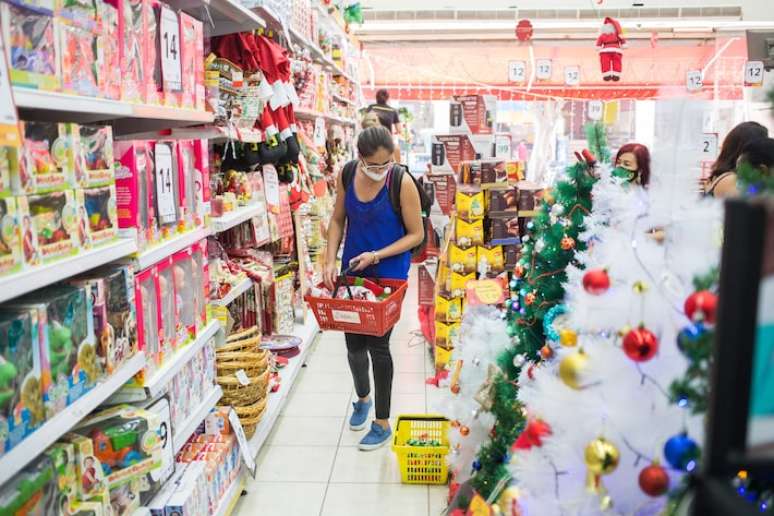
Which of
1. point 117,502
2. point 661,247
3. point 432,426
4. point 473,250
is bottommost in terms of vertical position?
point 432,426

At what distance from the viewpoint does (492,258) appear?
4520mm

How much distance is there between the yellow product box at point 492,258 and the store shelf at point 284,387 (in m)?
1.36

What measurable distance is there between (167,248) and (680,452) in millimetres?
1667

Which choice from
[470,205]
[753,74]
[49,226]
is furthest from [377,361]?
[753,74]

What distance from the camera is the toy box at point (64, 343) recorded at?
4.95 feet

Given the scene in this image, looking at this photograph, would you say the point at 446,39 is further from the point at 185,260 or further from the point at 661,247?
the point at 661,247

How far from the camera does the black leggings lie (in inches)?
133

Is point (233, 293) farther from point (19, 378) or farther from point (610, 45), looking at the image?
point (610, 45)

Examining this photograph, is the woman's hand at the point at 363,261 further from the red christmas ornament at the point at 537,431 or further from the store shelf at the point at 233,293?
the red christmas ornament at the point at 537,431

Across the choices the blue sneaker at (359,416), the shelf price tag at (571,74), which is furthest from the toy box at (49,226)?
the shelf price tag at (571,74)

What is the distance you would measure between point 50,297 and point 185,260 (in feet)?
2.86

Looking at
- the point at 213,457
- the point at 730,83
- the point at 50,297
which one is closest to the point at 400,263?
the point at 213,457

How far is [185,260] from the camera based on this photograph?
2.44 metres

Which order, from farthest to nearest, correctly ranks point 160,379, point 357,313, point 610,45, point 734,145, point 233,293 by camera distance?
point 610,45, point 734,145, point 233,293, point 357,313, point 160,379
